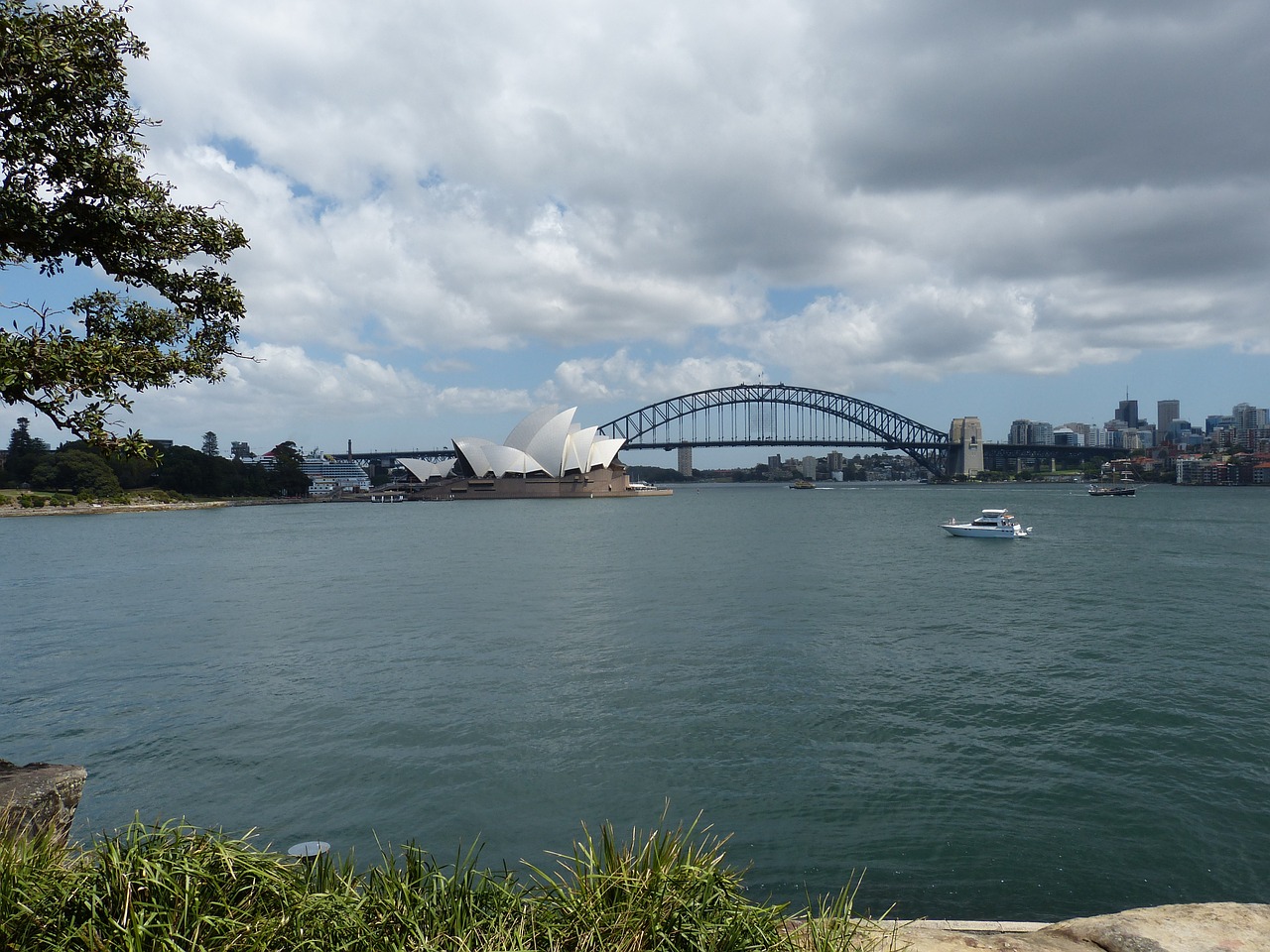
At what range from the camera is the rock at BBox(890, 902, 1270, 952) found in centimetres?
426

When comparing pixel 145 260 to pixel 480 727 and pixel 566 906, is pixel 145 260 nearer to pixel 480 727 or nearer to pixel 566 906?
pixel 566 906

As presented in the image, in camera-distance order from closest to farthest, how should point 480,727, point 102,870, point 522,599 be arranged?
point 102,870, point 480,727, point 522,599

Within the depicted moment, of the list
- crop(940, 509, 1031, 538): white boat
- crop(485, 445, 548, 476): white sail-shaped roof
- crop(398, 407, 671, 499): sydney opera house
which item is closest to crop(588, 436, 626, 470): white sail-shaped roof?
crop(398, 407, 671, 499): sydney opera house

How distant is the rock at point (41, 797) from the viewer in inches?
208

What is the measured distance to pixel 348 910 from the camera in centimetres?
379

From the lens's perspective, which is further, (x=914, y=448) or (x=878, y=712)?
(x=914, y=448)

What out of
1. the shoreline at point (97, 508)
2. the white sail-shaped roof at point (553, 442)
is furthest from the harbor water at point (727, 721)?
the white sail-shaped roof at point (553, 442)

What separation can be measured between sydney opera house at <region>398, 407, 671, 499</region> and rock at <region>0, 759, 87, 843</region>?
4157 inches

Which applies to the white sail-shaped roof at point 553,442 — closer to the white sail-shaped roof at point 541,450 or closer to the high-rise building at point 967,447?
the white sail-shaped roof at point 541,450

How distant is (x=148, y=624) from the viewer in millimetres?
19844

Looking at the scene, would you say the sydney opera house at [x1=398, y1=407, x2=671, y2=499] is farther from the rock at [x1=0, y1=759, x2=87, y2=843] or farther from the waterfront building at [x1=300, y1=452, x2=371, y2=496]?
the rock at [x1=0, y1=759, x2=87, y2=843]

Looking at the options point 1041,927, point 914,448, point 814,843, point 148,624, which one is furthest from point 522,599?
point 914,448

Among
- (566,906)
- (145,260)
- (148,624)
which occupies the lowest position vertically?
(148,624)

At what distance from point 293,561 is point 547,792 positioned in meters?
30.0
